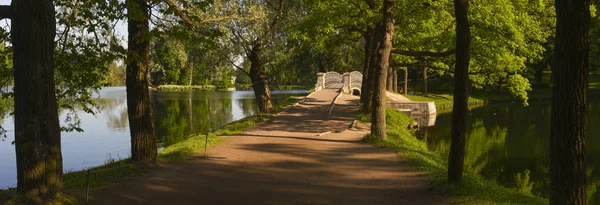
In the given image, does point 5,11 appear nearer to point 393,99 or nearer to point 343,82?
point 393,99

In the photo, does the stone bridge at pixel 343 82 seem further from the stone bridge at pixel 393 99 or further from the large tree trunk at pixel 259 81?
the large tree trunk at pixel 259 81

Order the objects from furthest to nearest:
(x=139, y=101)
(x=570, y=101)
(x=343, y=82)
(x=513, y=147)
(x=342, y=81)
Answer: (x=342, y=81)
(x=343, y=82)
(x=513, y=147)
(x=139, y=101)
(x=570, y=101)

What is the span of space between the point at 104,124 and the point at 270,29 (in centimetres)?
1441

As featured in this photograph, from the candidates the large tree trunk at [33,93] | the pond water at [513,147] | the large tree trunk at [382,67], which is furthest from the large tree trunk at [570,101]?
the large tree trunk at [382,67]

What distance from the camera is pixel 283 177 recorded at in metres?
13.5

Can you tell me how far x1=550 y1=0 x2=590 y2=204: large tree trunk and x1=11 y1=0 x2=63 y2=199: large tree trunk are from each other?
792cm

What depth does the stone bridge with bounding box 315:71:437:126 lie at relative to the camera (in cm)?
3916

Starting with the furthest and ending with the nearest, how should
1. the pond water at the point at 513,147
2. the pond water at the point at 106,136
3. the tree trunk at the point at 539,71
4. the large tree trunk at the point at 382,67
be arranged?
the tree trunk at the point at 539,71 → the pond water at the point at 106,136 → the large tree trunk at the point at 382,67 → the pond water at the point at 513,147

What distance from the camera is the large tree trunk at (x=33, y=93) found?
9.21m

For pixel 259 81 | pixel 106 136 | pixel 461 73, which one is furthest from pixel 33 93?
pixel 106 136

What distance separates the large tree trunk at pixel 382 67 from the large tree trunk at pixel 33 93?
38.7 ft

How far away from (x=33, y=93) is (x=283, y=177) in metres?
6.21

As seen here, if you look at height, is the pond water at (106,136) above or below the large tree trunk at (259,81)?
below

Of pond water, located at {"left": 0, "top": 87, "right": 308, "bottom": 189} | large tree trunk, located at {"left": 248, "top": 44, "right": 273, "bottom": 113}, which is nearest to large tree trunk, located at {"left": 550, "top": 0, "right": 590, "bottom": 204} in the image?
pond water, located at {"left": 0, "top": 87, "right": 308, "bottom": 189}
